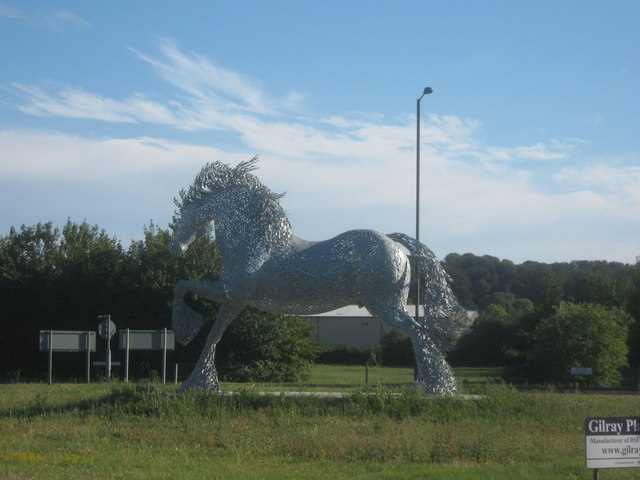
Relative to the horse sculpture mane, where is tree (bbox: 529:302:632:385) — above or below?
below

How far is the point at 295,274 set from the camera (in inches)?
572

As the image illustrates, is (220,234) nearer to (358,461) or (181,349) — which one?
(358,461)

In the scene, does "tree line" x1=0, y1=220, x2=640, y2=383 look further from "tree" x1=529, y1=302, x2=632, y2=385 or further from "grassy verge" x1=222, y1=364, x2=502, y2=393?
"grassy verge" x1=222, y1=364, x2=502, y2=393

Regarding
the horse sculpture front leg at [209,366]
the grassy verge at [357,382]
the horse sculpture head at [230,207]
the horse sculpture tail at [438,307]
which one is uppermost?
the horse sculpture head at [230,207]

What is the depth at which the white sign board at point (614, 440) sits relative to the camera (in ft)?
25.0

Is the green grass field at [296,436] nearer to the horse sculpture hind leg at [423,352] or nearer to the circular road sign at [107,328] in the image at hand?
the horse sculpture hind leg at [423,352]

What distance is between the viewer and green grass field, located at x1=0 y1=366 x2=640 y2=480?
384 inches

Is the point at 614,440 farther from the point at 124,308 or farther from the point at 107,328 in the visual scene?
the point at 124,308

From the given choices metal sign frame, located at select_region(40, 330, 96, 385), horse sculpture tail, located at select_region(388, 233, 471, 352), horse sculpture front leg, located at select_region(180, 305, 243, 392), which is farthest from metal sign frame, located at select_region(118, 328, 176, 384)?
horse sculpture tail, located at select_region(388, 233, 471, 352)

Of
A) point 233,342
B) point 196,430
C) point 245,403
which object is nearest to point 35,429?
point 196,430

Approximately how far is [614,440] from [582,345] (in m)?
18.2

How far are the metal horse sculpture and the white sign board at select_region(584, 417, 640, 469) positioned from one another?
6.78 meters

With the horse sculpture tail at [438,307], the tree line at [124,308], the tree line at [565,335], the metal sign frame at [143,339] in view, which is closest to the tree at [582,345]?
the tree line at [565,335]

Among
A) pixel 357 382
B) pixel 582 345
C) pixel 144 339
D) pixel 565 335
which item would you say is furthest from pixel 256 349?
pixel 582 345
